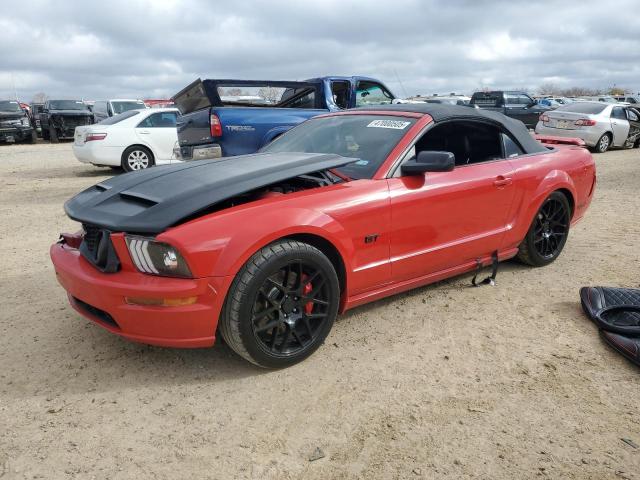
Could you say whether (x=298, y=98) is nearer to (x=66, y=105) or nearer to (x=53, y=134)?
(x=53, y=134)

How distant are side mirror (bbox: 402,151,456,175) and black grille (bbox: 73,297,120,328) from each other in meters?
1.97

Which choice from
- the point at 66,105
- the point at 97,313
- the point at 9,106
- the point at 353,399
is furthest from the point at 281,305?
the point at 9,106

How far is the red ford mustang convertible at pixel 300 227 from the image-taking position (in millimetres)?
2523

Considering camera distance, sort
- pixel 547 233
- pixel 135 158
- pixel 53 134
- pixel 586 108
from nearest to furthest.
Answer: pixel 547 233, pixel 135 158, pixel 586 108, pixel 53 134

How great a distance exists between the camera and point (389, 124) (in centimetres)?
358

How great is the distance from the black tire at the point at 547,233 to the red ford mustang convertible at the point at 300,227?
5.1 inches

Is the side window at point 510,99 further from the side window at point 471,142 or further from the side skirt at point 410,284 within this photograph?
the side skirt at point 410,284

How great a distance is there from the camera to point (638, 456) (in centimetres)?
218

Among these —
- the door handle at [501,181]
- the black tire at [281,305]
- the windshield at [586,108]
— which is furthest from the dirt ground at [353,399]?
the windshield at [586,108]

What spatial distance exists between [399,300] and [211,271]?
1.74 metres

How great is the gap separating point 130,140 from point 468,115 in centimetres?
776

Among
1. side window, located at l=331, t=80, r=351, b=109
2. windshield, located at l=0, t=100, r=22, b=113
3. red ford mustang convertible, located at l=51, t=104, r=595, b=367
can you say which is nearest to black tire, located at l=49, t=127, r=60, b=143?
windshield, located at l=0, t=100, r=22, b=113

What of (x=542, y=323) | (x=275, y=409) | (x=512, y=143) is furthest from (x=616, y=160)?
(x=275, y=409)

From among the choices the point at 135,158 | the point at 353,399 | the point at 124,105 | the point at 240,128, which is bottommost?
the point at 353,399
